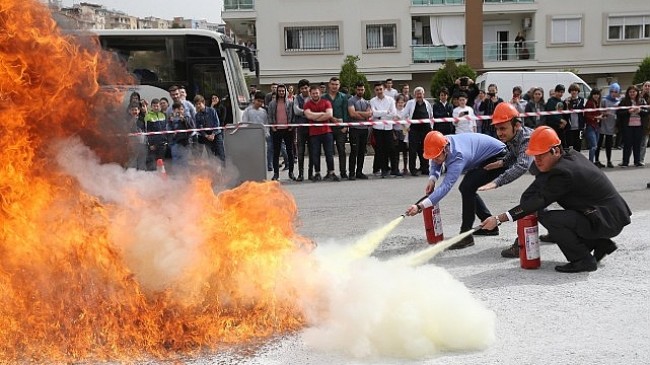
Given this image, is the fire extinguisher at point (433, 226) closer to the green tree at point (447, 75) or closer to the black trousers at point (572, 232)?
the black trousers at point (572, 232)

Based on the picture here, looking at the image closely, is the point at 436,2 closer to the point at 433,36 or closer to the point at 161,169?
the point at 433,36

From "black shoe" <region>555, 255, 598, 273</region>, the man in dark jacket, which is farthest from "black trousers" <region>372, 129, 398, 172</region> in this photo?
"black shoe" <region>555, 255, 598, 273</region>

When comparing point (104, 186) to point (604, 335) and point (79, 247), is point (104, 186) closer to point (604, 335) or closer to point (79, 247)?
point (79, 247)

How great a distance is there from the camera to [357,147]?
502 inches

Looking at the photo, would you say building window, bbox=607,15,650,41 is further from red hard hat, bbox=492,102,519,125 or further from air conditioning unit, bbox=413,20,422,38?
red hard hat, bbox=492,102,519,125

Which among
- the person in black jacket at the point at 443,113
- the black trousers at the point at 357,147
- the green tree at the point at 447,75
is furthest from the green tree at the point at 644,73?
the black trousers at the point at 357,147

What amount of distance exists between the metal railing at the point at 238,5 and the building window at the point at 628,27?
19250 mm

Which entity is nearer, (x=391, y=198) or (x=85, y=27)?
(x=85, y=27)

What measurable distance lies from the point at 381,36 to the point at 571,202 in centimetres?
3023

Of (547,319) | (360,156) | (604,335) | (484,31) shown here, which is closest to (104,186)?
(547,319)

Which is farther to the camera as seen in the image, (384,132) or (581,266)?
(384,132)

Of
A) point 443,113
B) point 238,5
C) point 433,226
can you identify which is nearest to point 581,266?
point 433,226

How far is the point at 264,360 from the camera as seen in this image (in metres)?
3.85

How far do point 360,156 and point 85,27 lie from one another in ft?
27.6
